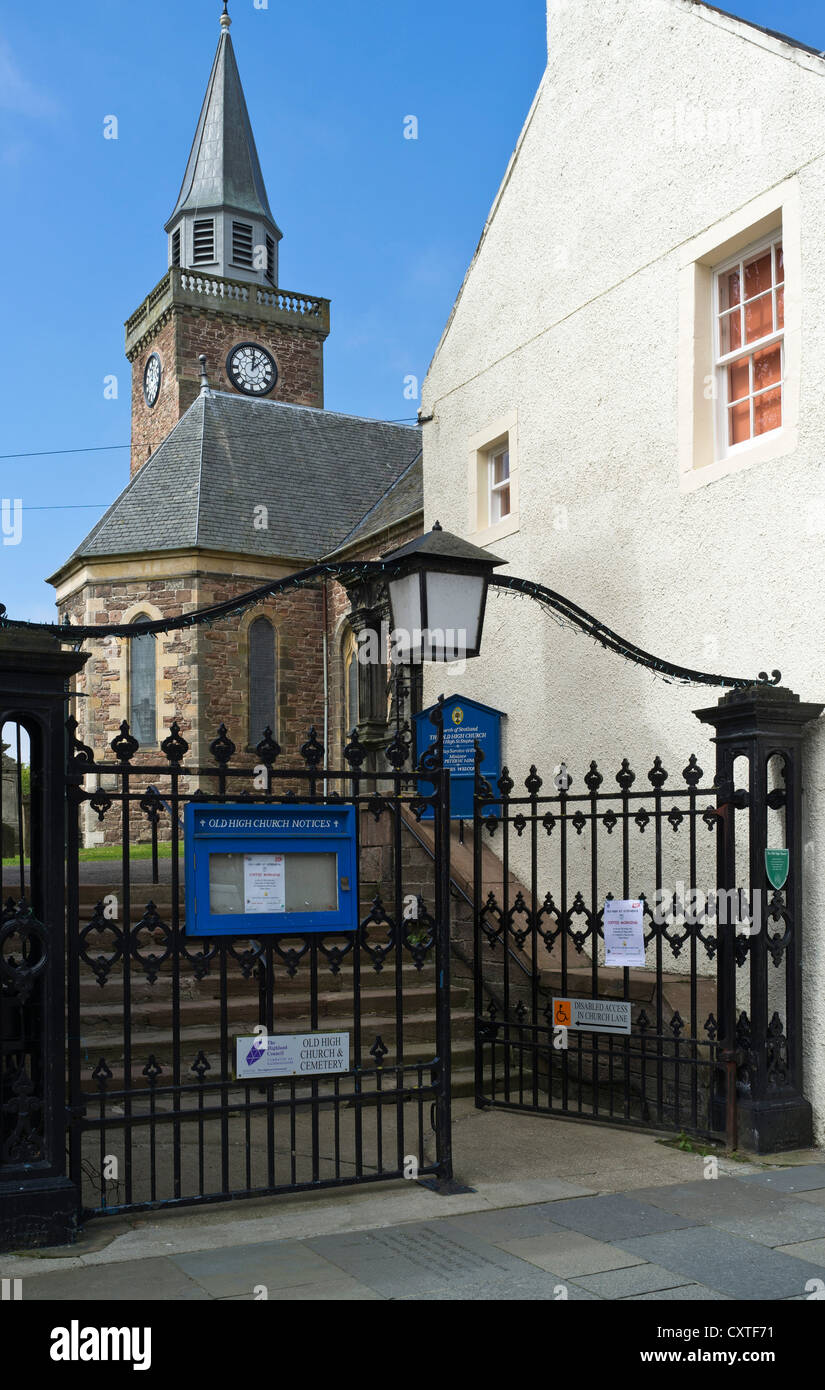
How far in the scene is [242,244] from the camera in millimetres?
42469

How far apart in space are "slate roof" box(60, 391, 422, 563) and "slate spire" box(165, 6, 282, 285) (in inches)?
534

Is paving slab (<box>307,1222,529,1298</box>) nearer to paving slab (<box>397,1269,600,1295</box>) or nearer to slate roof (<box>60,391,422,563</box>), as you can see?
paving slab (<box>397,1269,600,1295</box>)

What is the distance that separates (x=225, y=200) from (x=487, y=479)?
34325 mm

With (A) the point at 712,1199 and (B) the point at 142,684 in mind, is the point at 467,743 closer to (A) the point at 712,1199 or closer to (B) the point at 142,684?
(A) the point at 712,1199

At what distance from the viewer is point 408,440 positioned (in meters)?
32.2

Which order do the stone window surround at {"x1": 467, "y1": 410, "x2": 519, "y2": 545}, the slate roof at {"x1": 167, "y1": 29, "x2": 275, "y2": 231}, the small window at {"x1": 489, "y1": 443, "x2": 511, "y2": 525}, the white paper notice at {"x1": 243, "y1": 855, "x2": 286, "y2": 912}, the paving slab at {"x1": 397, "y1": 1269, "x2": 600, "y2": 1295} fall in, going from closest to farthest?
the paving slab at {"x1": 397, "y1": 1269, "x2": 600, "y2": 1295}, the white paper notice at {"x1": 243, "y1": 855, "x2": 286, "y2": 912}, the stone window surround at {"x1": 467, "y1": 410, "x2": 519, "y2": 545}, the small window at {"x1": 489, "y1": 443, "x2": 511, "y2": 525}, the slate roof at {"x1": 167, "y1": 29, "x2": 275, "y2": 231}

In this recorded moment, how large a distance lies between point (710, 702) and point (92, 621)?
19.9 meters

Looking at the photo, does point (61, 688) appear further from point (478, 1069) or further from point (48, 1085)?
point (478, 1069)

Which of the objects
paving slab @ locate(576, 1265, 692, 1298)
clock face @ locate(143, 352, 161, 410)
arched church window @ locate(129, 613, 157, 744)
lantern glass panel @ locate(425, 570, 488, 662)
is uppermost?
clock face @ locate(143, 352, 161, 410)

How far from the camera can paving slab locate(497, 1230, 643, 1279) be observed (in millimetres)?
4711

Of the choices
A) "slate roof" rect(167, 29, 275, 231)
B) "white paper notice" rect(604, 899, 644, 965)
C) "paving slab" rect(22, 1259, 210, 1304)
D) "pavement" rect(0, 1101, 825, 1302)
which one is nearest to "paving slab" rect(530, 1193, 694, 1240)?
"pavement" rect(0, 1101, 825, 1302)

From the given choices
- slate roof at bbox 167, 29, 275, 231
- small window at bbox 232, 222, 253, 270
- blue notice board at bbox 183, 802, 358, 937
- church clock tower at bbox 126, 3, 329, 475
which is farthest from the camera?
slate roof at bbox 167, 29, 275, 231

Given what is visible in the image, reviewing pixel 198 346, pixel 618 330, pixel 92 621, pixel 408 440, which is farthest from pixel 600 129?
pixel 198 346

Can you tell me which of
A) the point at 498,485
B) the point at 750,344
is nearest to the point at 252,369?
the point at 498,485
